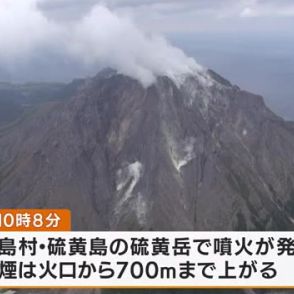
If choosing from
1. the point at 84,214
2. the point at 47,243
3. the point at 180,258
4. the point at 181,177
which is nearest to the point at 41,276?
the point at 47,243

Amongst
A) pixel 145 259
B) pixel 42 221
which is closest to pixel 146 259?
pixel 145 259

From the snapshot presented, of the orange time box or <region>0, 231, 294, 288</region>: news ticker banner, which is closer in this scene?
<region>0, 231, 294, 288</region>: news ticker banner

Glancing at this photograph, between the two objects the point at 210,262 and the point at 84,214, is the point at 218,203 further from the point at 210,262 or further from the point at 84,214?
the point at 210,262

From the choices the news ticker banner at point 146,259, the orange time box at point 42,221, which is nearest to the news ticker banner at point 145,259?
the news ticker banner at point 146,259

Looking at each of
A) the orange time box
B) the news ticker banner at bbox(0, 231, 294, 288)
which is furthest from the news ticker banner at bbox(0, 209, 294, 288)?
the orange time box

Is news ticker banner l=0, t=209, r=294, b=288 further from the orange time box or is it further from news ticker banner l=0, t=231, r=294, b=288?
the orange time box

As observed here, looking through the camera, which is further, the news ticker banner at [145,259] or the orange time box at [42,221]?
the orange time box at [42,221]

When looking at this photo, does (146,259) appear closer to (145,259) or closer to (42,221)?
(145,259)

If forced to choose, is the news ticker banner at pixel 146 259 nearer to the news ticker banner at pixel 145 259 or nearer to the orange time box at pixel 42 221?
the news ticker banner at pixel 145 259
